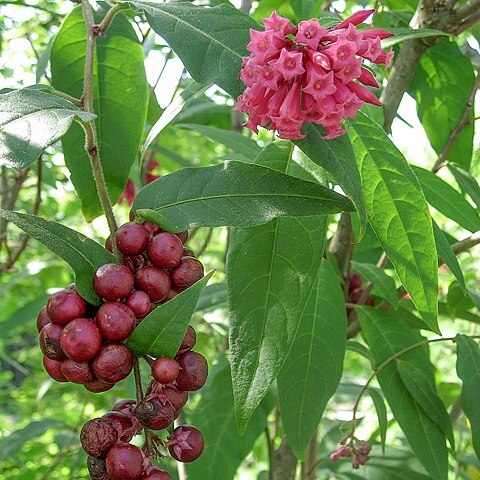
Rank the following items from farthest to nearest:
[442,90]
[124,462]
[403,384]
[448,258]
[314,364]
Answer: [442,90], [403,384], [314,364], [448,258], [124,462]

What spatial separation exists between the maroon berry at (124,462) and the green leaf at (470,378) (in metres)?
0.54

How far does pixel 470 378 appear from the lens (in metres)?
1.00

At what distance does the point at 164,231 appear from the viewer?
65 cm

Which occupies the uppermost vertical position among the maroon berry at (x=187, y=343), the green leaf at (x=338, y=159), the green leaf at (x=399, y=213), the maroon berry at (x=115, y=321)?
the green leaf at (x=338, y=159)

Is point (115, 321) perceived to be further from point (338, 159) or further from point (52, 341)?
point (338, 159)

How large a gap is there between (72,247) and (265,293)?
0.70 ft

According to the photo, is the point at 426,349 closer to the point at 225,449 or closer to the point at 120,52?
the point at 225,449

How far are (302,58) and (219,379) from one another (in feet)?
2.15

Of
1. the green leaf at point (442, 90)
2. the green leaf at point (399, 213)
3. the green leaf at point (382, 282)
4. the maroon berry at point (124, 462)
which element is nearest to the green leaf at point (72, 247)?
the maroon berry at point (124, 462)

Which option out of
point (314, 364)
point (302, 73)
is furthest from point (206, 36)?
point (314, 364)

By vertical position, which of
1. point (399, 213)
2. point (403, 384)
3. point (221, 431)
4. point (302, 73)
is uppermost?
point (302, 73)

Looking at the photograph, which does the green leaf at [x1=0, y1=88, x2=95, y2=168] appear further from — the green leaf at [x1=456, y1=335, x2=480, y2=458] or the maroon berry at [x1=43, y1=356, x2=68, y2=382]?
the green leaf at [x1=456, y1=335, x2=480, y2=458]

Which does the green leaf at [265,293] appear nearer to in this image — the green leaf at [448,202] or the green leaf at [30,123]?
the green leaf at [30,123]

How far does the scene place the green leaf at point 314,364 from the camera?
35.6 inches
